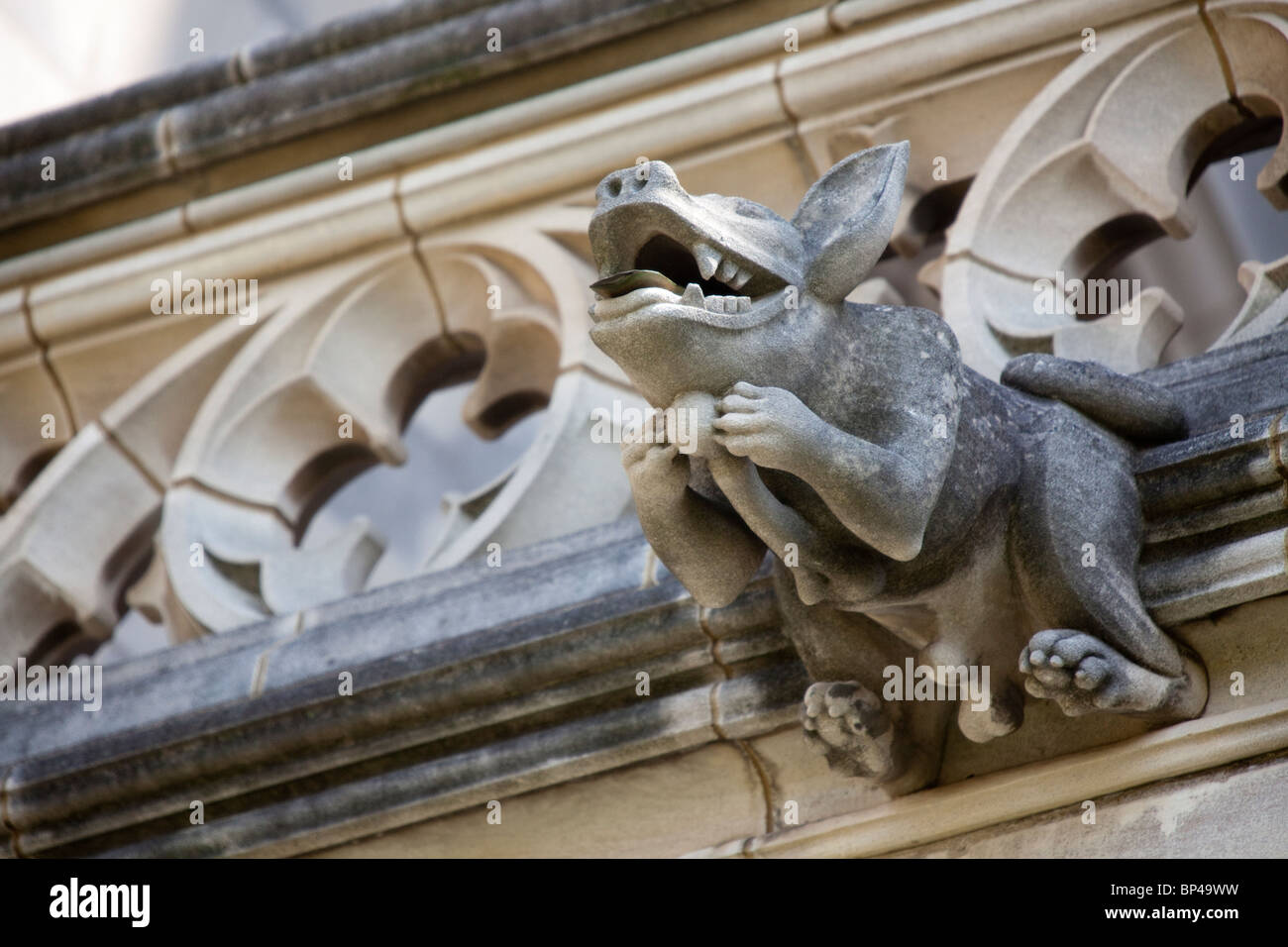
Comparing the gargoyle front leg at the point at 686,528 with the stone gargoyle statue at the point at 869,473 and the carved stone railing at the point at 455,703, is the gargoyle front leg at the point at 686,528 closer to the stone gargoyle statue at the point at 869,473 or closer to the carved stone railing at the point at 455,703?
the stone gargoyle statue at the point at 869,473

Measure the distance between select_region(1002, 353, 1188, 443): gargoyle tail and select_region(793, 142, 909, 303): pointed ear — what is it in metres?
0.31

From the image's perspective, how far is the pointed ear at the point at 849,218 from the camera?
2604mm

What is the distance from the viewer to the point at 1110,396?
280 cm

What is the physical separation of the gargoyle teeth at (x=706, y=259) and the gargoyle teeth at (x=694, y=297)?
2 centimetres

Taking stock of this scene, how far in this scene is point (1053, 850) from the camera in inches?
107

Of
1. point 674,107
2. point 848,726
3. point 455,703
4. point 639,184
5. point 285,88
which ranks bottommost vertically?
point 848,726

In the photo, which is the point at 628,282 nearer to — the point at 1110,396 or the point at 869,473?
the point at 869,473

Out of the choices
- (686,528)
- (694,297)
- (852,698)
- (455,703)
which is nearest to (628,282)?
(694,297)

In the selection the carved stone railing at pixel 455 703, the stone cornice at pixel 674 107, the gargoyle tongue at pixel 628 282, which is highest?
the stone cornice at pixel 674 107

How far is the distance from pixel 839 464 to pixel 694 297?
25cm

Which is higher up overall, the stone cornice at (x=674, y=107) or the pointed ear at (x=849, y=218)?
the stone cornice at (x=674, y=107)

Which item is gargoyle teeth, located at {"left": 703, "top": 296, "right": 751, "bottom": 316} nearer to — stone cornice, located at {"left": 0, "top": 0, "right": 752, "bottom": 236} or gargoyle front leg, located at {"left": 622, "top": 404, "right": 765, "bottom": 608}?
gargoyle front leg, located at {"left": 622, "top": 404, "right": 765, "bottom": 608}

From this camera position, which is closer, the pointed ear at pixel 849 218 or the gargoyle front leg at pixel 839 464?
the gargoyle front leg at pixel 839 464

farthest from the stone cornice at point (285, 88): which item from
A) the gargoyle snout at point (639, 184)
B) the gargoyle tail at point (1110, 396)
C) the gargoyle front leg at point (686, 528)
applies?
the gargoyle front leg at point (686, 528)
